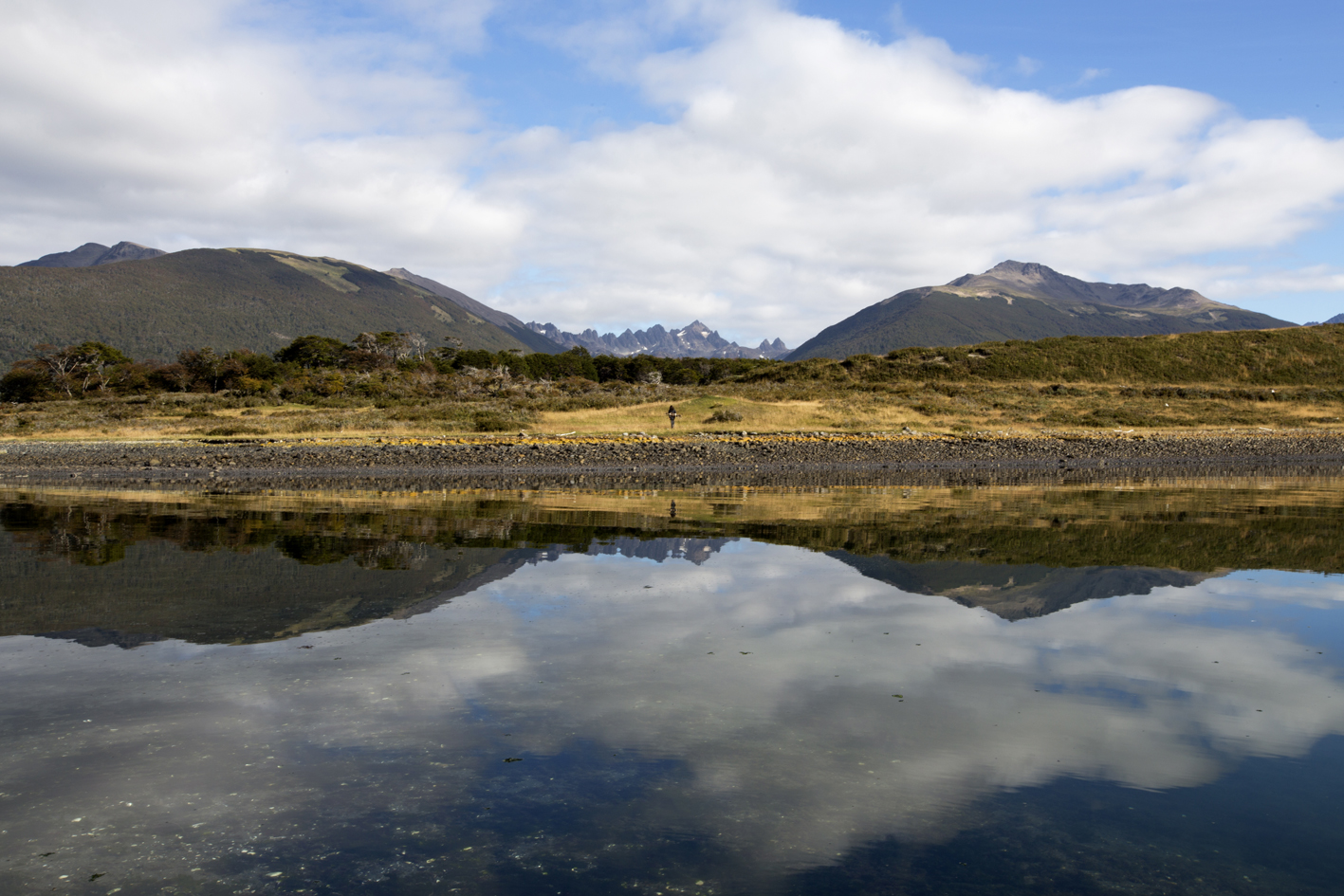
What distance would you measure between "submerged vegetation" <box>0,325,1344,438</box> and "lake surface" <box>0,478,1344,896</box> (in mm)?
33779

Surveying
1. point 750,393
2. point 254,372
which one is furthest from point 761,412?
point 254,372

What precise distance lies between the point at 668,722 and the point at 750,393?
57.0m

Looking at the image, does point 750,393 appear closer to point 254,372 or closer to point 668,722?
point 254,372

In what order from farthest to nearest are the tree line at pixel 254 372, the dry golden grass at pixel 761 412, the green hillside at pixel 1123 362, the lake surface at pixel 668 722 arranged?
the green hillside at pixel 1123 362 < the tree line at pixel 254 372 < the dry golden grass at pixel 761 412 < the lake surface at pixel 668 722

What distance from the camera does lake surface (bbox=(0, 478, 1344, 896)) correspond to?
455 centimetres

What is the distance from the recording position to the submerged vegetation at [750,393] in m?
48.6

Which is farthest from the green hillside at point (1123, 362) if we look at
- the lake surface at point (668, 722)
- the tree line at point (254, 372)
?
the lake surface at point (668, 722)

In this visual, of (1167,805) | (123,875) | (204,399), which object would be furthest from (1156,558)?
(204,399)

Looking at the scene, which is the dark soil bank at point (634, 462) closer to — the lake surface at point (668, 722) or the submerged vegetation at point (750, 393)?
the submerged vegetation at point (750, 393)

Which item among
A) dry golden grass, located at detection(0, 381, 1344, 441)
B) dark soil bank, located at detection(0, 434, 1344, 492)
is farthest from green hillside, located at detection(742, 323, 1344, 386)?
dark soil bank, located at detection(0, 434, 1344, 492)

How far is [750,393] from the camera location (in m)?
62.8

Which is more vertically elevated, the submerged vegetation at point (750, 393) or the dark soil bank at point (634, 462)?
the submerged vegetation at point (750, 393)

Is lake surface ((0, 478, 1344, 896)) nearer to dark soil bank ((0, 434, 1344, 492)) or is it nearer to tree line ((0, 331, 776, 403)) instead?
dark soil bank ((0, 434, 1344, 492))

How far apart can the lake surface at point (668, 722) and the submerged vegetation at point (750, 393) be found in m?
33.8
